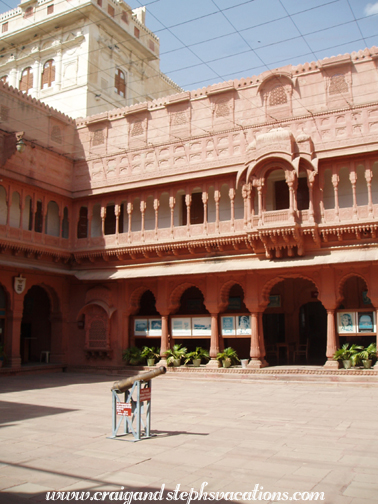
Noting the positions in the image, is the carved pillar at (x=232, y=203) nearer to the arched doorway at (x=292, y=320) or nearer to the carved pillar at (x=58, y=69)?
the arched doorway at (x=292, y=320)

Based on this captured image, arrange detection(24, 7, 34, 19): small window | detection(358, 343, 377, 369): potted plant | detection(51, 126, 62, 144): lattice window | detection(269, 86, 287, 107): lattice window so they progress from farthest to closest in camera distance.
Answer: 1. detection(24, 7, 34, 19): small window
2. detection(51, 126, 62, 144): lattice window
3. detection(269, 86, 287, 107): lattice window
4. detection(358, 343, 377, 369): potted plant

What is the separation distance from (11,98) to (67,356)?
10.9 metres

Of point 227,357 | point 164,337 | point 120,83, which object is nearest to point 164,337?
point 164,337

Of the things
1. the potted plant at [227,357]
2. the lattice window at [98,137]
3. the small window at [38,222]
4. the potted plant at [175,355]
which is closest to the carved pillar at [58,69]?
the lattice window at [98,137]

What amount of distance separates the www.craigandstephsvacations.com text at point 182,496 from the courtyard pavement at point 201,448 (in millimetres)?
24

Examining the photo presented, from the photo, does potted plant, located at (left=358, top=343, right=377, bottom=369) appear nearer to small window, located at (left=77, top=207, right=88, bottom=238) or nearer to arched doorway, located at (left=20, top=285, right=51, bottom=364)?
small window, located at (left=77, top=207, right=88, bottom=238)

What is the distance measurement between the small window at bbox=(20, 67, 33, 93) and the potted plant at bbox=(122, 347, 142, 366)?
17.8 meters

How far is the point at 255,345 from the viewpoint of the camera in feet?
58.0

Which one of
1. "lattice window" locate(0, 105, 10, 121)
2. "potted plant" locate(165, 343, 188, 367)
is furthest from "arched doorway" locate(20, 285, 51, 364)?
"lattice window" locate(0, 105, 10, 121)

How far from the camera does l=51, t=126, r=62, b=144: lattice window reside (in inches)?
852

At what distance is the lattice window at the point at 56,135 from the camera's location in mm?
21641

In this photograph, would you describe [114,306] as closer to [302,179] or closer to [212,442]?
[302,179]

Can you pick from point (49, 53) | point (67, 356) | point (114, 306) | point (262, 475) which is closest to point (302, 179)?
point (114, 306)

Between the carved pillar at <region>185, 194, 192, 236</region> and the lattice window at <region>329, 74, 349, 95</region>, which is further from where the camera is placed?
the carved pillar at <region>185, 194, 192, 236</region>
